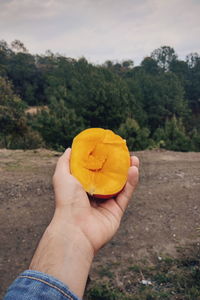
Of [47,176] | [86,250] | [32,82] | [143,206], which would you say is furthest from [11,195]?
[32,82]

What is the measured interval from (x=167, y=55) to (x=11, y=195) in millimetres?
33474

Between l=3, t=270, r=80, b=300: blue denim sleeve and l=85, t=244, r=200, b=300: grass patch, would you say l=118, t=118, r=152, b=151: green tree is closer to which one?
l=85, t=244, r=200, b=300: grass patch

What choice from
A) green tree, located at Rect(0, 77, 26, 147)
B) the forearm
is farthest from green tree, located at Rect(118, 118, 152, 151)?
the forearm

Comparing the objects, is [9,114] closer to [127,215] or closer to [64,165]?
[127,215]

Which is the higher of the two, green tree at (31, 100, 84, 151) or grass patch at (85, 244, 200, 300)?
green tree at (31, 100, 84, 151)

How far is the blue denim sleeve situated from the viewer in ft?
3.31

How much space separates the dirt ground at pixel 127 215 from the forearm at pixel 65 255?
2.44 metres

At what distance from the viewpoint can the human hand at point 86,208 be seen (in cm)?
164

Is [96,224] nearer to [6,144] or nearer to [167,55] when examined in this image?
[6,144]

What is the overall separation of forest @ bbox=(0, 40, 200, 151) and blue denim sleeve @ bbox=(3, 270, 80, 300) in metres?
10.2

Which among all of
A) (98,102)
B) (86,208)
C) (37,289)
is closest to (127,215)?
(86,208)

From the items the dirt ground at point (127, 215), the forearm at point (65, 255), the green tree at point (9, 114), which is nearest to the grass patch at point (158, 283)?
the dirt ground at point (127, 215)

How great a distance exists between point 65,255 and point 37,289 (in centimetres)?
32

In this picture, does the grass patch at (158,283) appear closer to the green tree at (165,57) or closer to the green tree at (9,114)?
the green tree at (9,114)
